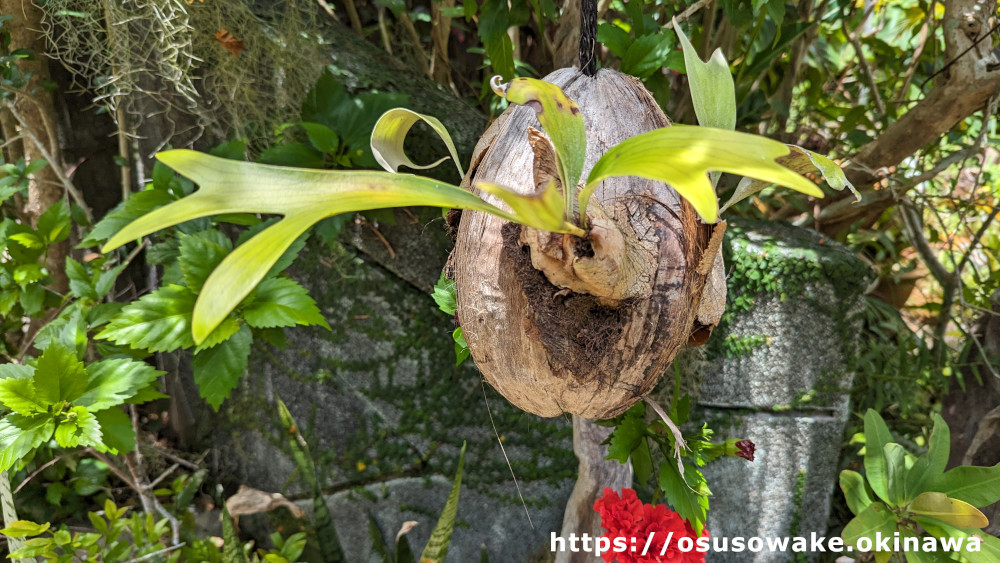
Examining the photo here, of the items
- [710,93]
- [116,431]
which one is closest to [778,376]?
[710,93]

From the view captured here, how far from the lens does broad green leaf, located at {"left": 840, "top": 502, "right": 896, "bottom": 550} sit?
3.01 ft

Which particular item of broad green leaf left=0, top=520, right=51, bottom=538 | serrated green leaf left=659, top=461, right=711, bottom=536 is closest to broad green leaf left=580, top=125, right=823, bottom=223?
serrated green leaf left=659, top=461, right=711, bottom=536

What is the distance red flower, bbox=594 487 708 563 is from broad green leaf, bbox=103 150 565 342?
2.06 feet

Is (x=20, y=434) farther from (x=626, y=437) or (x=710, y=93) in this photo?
(x=710, y=93)

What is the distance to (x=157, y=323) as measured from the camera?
3.09ft

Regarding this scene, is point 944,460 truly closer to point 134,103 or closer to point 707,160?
point 707,160

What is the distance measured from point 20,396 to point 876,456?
130 centimetres

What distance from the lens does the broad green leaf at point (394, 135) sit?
62cm

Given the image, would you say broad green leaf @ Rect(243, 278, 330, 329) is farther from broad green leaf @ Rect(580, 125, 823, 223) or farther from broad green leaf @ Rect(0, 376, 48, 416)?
broad green leaf @ Rect(580, 125, 823, 223)

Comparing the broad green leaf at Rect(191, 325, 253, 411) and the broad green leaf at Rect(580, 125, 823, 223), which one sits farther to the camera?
the broad green leaf at Rect(191, 325, 253, 411)

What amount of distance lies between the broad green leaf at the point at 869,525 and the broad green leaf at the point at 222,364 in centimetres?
94

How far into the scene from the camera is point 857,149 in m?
1.46

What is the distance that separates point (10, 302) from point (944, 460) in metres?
1.60

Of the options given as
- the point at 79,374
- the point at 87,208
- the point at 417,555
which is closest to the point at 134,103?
the point at 87,208
